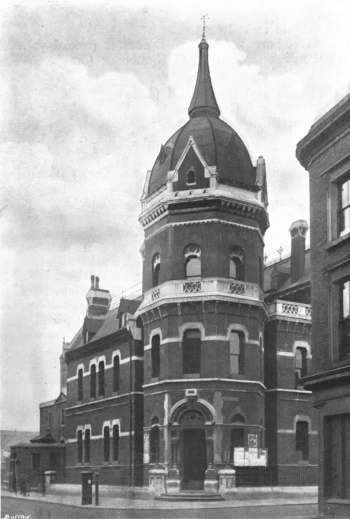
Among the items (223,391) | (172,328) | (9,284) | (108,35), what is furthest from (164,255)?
(108,35)

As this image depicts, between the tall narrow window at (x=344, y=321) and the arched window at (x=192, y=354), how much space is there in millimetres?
13339

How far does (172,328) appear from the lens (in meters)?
35.0

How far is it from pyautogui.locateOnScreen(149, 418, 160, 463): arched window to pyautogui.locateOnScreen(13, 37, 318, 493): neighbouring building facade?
0.05m

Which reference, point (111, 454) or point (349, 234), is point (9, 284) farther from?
point (111, 454)

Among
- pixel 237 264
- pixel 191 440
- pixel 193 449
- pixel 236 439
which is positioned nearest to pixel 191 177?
pixel 237 264

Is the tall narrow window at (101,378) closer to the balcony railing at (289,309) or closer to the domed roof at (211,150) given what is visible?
the balcony railing at (289,309)

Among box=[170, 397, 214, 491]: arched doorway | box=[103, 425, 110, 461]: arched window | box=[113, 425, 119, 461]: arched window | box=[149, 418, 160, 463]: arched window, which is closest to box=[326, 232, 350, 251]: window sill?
box=[170, 397, 214, 491]: arched doorway

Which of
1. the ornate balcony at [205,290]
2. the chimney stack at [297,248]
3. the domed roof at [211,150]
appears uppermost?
the domed roof at [211,150]

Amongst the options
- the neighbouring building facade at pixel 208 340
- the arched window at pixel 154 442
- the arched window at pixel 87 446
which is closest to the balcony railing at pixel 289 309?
the neighbouring building facade at pixel 208 340

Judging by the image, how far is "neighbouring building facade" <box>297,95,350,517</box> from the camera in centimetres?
2114

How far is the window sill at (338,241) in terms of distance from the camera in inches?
851

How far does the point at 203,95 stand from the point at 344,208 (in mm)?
18240

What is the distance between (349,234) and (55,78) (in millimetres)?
9117

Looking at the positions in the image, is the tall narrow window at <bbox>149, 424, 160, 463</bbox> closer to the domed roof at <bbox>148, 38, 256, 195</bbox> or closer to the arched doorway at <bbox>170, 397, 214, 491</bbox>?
the arched doorway at <bbox>170, 397, 214, 491</bbox>
